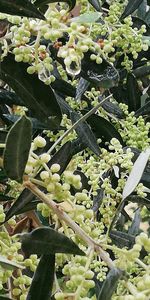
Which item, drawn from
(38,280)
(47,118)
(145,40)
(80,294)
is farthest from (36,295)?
(145,40)

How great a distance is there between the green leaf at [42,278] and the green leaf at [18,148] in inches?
4.2

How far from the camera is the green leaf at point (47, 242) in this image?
79 cm

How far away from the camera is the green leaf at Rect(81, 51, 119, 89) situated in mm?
1148

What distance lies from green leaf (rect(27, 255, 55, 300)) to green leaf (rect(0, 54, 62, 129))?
292 mm

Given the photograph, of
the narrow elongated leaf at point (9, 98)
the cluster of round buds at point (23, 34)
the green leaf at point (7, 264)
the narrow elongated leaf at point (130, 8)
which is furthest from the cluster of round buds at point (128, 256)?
the narrow elongated leaf at point (130, 8)

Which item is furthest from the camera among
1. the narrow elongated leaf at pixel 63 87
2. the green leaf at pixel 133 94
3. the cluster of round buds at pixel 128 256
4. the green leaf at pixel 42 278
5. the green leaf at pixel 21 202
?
the green leaf at pixel 133 94

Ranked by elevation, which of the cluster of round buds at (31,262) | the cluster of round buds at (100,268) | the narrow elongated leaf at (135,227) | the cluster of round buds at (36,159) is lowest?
the narrow elongated leaf at (135,227)

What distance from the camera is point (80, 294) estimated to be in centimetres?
73

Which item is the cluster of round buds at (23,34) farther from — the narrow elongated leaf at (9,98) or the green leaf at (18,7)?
the narrow elongated leaf at (9,98)

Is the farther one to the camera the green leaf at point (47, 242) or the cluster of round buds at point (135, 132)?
the cluster of round buds at point (135, 132)

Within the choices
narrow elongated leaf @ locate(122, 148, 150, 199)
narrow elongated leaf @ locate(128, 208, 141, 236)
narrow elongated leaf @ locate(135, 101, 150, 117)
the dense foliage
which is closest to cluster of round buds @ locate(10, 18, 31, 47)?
the dense foliage

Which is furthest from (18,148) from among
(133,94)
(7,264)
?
(133,94)

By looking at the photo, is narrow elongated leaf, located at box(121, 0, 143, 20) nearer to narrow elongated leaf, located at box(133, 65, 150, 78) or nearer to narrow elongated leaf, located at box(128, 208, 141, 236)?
narrow elongated leaf, located at box(133, 65, 150, 78)

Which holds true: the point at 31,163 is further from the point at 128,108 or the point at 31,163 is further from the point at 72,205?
the point at 128,108
